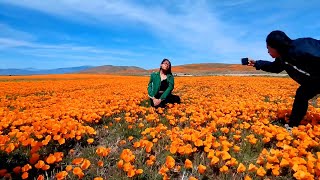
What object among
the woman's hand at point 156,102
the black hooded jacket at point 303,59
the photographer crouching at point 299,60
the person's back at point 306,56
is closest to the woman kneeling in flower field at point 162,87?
the woman's hand at point 156,102

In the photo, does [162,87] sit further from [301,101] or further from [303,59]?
[303,59]

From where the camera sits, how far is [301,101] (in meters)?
6.48

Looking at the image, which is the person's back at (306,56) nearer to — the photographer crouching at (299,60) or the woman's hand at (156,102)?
the photographer crouching at (299,60)

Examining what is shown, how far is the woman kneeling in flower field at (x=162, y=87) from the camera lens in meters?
10.3

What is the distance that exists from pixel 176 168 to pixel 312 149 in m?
2.41

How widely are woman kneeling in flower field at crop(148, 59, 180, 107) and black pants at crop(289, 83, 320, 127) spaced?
4.51 m

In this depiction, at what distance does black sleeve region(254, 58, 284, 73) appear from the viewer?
6662 millimetres

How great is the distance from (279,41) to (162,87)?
5.90 metres

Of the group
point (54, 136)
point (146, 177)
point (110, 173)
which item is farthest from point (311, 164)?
point (54, 136)

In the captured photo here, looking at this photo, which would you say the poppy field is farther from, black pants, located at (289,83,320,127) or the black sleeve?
the black sleeve

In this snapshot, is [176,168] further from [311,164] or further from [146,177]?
[311,164]

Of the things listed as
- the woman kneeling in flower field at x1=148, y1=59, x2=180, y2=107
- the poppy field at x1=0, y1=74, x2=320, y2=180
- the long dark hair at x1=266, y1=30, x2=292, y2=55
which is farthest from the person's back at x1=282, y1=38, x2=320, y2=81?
the woman kneeling in flower field at x1=148, y1=59, x2=180, y2=107

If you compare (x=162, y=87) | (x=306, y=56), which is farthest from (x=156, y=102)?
Result: (x=306, y=56)

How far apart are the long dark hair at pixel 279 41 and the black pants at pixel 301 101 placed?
1.01m
